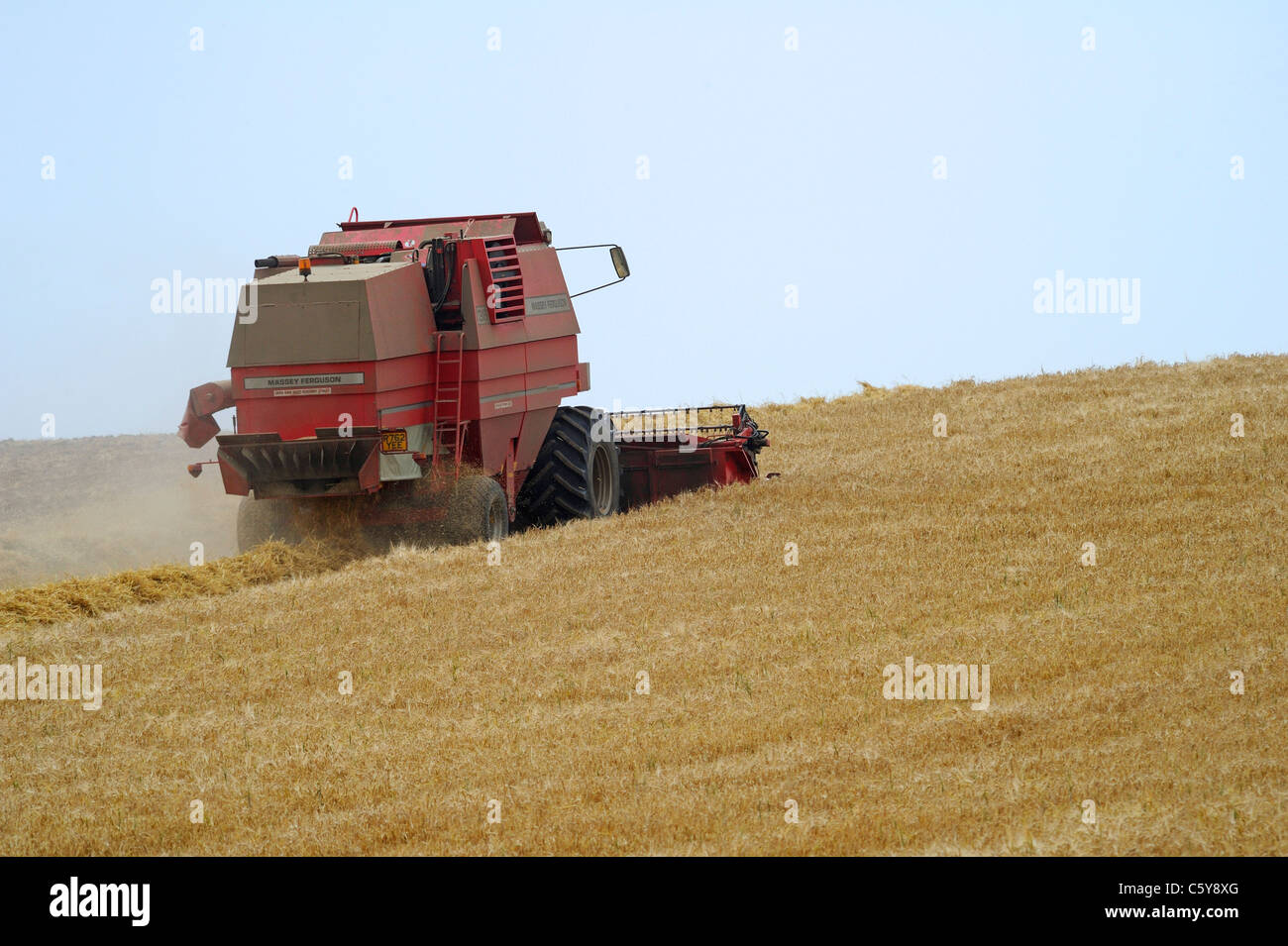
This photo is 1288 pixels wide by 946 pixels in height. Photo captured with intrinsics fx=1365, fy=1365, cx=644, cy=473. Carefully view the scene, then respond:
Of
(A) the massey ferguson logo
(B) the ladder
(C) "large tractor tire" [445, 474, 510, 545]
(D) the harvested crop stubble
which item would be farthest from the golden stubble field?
(A) the massey ferguson logo

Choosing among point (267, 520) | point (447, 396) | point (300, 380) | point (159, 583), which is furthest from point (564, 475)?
point (159, 583)

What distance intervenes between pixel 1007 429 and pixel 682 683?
1169cm

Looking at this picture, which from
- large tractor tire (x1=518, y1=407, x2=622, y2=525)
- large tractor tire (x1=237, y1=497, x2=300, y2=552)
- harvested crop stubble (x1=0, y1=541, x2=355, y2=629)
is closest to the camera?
harvested crop stubble (x1=0, y1=541, x2=355, y2=629)

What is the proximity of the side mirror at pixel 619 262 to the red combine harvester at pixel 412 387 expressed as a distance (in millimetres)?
18

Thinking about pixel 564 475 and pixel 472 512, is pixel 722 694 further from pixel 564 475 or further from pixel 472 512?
pixel 564 475

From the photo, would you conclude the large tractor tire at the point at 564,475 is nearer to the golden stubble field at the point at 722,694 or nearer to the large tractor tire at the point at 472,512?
the golden stubble field at the point at 722,694

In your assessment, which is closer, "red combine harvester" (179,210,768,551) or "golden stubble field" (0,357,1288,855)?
"golden stubble field" (0,357,1288,855)

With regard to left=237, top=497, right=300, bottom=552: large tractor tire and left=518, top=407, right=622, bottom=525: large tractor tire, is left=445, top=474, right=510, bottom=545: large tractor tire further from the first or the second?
left=237, top=497, right=300, bottom=552: large tractor tire

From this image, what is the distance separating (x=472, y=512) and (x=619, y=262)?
3.44 meters

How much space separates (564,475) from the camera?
14.9 m

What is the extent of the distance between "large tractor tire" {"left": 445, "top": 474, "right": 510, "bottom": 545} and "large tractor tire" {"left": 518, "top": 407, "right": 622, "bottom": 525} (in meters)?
1.38

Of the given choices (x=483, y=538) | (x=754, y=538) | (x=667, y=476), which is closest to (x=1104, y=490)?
(x=754, y=538)

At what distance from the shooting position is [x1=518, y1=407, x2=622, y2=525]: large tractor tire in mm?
14891
